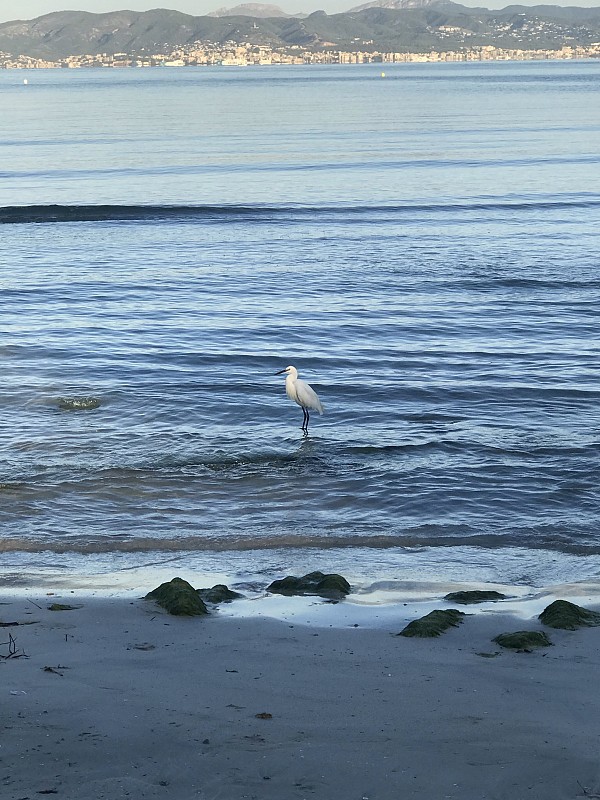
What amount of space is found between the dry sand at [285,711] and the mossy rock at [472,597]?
0.44 meters

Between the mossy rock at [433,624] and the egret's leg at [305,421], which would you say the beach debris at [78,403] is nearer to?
the egret's leg at [305,421]

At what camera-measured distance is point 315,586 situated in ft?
25.9

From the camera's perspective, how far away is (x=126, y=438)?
42.0 ft

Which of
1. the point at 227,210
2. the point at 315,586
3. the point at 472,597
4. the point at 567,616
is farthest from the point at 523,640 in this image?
the point at 227,210

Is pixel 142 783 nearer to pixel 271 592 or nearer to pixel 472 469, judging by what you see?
pixel 271 592

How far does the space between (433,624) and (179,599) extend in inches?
67.1

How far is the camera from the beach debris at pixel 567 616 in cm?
702

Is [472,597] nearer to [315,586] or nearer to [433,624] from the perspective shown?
[433,624]

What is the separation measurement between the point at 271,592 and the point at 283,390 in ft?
24.8

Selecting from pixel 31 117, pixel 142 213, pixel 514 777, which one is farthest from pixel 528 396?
pixel 31 117

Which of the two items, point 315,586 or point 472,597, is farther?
point 315,586

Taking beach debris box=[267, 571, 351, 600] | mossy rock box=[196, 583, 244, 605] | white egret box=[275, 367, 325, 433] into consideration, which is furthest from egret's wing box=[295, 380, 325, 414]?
mossy rock box=[196, 583, 244, 605]

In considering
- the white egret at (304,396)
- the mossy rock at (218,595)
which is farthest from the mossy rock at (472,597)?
the white egret at (304,396)

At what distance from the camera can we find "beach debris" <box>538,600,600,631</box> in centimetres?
702
